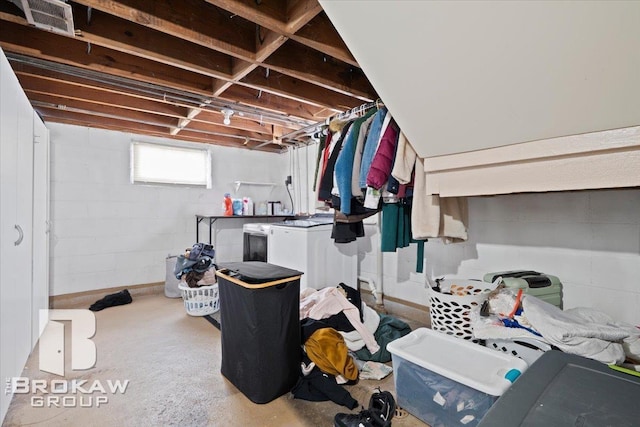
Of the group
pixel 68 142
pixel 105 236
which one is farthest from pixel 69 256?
pixel 68 142

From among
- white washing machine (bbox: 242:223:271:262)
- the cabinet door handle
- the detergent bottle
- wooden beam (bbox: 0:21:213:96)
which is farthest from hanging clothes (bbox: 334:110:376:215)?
the detergent bottle

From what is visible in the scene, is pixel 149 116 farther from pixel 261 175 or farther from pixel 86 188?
pixel 261 175

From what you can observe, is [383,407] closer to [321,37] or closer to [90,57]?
[321,37]

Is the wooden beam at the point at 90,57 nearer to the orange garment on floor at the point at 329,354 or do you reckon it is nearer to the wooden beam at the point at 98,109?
the wooden beam at the point at 98,109

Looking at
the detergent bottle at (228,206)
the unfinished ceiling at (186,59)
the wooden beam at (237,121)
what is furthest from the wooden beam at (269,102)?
the detergent bottle at (228,206)

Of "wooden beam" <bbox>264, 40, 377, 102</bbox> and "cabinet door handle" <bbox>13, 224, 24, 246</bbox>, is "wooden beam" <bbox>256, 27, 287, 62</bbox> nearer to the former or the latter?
"wooden beam" <bbox>264, 40, 377, 102</bbox>

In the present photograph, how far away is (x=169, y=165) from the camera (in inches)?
154

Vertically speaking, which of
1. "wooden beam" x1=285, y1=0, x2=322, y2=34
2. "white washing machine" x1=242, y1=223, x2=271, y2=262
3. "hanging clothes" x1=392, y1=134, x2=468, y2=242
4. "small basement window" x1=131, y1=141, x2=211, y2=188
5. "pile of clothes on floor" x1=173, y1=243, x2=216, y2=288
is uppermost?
"wooden beam" x1=285, y1=0, x2=322, y2=34

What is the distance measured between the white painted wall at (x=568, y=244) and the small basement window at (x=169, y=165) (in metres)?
3.26

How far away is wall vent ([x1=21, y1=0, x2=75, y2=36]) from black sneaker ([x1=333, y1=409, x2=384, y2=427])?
7.92 feet

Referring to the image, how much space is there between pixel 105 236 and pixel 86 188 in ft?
1.93

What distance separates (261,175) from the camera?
15.2 ft

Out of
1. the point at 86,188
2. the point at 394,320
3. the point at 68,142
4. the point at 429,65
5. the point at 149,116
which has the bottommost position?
the point at 394,320

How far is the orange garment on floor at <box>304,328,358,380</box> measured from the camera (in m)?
1.77
